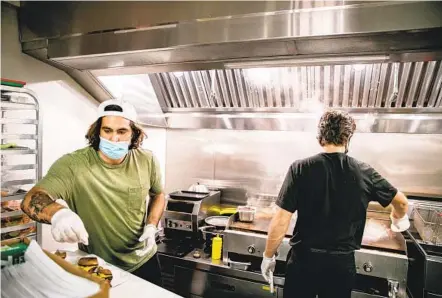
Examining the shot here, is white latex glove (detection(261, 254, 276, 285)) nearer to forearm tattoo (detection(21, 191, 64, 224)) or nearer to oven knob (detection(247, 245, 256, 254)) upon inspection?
oven knob (detection(247, 245, 256, 254))

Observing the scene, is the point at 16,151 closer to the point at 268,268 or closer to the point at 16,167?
the point at 16,167

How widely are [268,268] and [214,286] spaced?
551mm

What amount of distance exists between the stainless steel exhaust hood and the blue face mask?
57 centimetres

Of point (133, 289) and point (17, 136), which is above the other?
point (17, 136)

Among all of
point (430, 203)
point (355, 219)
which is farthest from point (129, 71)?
point (430, 203)

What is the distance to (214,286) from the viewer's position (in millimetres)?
2357

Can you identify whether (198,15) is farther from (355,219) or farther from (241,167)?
(241,167)

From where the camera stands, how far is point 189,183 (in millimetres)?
3471

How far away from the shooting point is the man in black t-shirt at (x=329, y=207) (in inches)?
70.6

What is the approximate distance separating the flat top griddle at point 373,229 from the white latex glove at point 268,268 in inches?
11.3

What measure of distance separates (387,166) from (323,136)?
4.09ft

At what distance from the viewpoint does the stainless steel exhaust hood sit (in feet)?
4.59

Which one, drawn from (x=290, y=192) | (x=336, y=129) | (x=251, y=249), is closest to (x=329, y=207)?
(x=290, y=192)

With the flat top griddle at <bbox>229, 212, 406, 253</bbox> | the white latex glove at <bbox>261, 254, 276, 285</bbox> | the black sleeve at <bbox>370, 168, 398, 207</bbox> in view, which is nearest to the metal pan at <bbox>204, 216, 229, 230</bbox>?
the flat top griddle at <bbox>229, 212, 406, 253</bbox>
